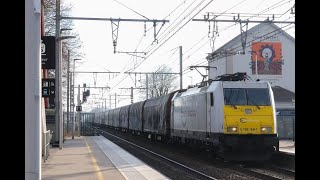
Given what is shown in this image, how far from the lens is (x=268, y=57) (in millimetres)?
64938

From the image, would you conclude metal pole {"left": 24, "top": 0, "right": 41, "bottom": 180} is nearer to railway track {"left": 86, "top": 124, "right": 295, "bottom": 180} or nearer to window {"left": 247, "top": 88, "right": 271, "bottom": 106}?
railway track {"left": 86, "top": 124, "right": 295, "bottom": 180}

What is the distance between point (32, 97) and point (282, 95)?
5303 centimetres

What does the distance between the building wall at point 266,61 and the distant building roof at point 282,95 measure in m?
4.39

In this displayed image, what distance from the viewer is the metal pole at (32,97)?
5836mm

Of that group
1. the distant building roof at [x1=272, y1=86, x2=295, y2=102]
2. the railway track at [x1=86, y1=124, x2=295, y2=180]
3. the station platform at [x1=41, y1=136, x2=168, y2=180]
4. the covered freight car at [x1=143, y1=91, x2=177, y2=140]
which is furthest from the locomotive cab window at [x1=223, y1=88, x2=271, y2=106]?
the distant building roof at [x1=272, y1=86, x2=295, y2=102]

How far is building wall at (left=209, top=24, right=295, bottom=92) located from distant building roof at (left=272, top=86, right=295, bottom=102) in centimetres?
439

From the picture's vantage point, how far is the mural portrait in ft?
210

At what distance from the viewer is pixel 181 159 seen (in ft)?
73.2

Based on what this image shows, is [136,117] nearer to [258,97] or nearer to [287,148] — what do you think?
[287,148]

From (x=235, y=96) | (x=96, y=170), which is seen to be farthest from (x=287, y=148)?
(x=96, y=170)
